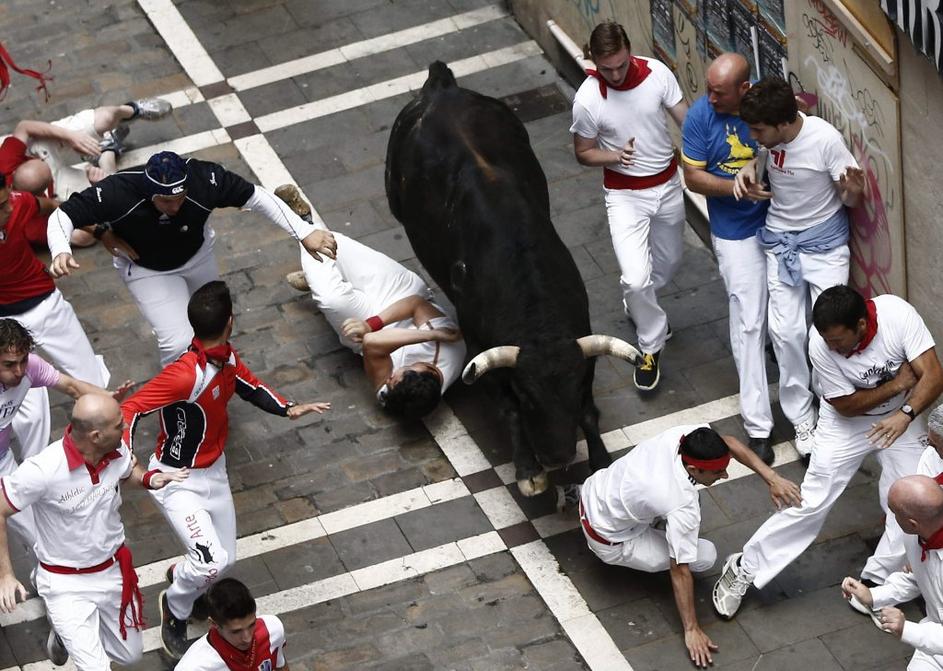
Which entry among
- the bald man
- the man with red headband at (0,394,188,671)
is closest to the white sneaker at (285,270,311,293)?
the man with red headband at (0,394,188,671)

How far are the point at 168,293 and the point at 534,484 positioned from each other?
2.67m

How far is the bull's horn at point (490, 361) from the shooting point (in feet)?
35.7

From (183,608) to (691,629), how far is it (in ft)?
9.79

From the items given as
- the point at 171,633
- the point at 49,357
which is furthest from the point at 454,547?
the point at 49,357

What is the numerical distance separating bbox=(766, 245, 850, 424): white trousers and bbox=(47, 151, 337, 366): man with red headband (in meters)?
2.81

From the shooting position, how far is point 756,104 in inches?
415

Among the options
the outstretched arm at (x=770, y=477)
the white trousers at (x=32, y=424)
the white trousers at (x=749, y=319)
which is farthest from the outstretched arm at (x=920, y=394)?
the white trousers at (x=32, y=424)

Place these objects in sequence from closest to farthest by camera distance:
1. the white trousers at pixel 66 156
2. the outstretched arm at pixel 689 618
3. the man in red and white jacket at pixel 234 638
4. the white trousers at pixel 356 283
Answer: the man in red and white jacket at pixel 234 638 < the outstretched arm at pixel 689 618 < the white trousers at pixel 356 283 < the white trousers at pixel 66 156

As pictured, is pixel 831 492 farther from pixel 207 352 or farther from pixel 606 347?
pixel 207 352

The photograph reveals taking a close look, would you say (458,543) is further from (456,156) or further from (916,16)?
(916,16)

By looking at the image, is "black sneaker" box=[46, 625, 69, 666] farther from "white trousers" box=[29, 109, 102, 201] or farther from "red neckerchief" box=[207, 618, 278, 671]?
"white trousers" box=[29, 109, 102, 201]

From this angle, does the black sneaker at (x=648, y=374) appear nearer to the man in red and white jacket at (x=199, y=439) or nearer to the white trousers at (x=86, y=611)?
the man in red and white jacket at (x=199, y=439)

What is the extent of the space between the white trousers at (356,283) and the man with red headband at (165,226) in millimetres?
920

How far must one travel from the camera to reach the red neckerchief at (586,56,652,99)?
11.8 m
